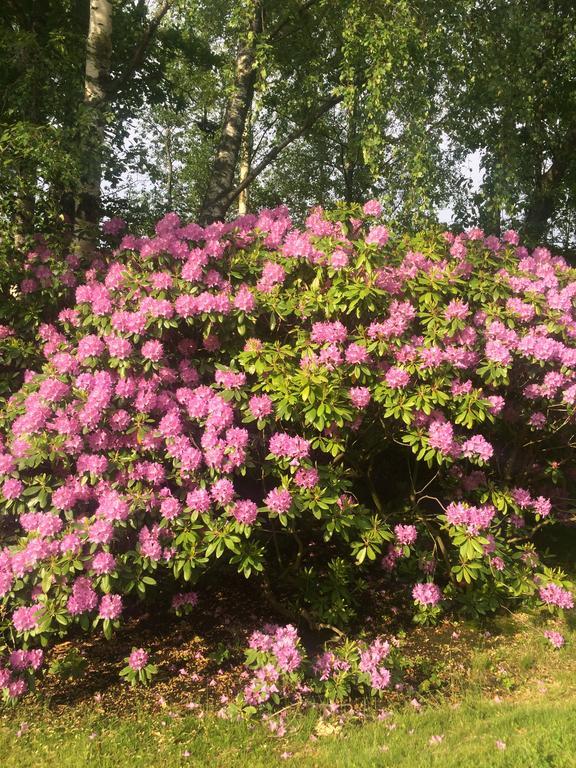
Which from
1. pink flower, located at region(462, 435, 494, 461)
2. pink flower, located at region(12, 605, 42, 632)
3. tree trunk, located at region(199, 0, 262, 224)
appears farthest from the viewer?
tree trunk, located at region(199, 0, 262, 224)

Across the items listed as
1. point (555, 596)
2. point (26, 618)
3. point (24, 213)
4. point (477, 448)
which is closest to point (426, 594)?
point (555, 596)

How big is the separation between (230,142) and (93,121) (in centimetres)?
252

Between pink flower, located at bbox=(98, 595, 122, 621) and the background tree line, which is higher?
the background tree line

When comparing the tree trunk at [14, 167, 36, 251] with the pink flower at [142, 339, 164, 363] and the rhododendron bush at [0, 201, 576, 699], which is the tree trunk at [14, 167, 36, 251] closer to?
the rhododendron bush at [0, 201, 576, 699]

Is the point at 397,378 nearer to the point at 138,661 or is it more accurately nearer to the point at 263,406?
the point at 263,406

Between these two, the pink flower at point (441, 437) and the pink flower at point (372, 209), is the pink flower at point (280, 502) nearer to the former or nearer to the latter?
the pink flower at point (441, 437)

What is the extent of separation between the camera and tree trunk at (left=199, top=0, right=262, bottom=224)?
7410mm

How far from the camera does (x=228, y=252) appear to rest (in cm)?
454

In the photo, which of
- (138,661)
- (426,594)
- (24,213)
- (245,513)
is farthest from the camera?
(24,213)

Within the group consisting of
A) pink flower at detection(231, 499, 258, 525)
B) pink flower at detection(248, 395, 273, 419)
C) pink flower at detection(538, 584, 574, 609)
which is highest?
pink flower at detection(248, 395, 273, 419)

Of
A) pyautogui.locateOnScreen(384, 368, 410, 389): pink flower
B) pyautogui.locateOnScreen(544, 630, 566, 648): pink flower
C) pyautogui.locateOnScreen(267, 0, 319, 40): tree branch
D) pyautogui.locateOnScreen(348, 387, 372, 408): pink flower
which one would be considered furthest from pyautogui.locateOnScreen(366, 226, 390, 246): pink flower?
pyautogui.locateOnScreen(267, 0, 319, 40): tree branch

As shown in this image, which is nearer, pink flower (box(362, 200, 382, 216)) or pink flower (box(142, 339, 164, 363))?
pink flower (box(142, 339, 164, 363))

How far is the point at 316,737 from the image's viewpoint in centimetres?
350

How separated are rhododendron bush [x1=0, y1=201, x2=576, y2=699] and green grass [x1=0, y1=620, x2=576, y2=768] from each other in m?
0.50
